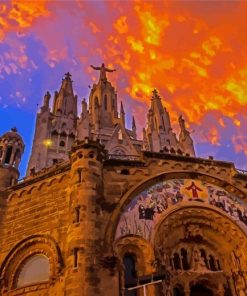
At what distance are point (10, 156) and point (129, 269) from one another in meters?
10.7

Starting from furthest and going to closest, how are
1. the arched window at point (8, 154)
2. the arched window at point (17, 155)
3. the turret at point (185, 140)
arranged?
1. the turret at point (185, 140)
2. the arched window at point (17, 155)
3. the arched window at point (8, 154)

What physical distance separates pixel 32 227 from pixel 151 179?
653 cm

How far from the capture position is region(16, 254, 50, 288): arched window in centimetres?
1604

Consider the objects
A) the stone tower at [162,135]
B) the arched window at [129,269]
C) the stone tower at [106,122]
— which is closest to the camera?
the arched window at [129,269]

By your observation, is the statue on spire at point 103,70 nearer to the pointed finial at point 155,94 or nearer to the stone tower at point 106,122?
the stone tower at point 106,122

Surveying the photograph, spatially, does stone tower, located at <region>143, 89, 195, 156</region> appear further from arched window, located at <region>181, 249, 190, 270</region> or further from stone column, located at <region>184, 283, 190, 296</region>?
stone column, located at <region>184, 283, 190, 296</region>

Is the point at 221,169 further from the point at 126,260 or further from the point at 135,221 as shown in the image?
the point at 126,260

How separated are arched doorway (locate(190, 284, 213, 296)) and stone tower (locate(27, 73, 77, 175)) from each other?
27881mm

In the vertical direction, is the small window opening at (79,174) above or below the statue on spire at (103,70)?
below

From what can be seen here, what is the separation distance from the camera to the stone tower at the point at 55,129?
45812mm

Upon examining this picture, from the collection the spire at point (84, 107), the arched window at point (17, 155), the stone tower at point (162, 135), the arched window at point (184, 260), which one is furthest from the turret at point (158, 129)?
the arched window at point (184, 260)

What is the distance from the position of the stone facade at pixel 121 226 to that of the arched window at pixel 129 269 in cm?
5

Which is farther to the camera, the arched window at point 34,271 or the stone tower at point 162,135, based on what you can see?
the stone tower at point 162,135

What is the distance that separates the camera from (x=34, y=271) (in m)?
16.4
